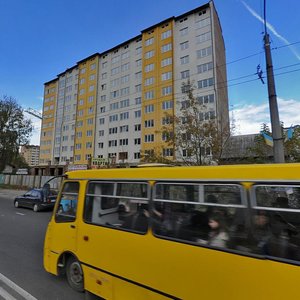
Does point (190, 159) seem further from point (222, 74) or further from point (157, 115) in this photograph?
point (222, 74)

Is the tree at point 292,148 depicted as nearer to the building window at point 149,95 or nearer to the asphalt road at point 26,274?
the asphalt road at point 26,274

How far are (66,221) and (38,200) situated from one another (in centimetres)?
1323

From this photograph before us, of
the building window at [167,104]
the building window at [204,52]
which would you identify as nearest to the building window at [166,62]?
the building window at [204,52]

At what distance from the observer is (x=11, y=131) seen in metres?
47.0

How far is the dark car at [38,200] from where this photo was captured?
1662cm

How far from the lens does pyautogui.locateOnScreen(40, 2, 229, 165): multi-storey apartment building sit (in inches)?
1889

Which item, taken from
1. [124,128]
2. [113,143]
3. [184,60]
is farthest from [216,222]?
[113,143]

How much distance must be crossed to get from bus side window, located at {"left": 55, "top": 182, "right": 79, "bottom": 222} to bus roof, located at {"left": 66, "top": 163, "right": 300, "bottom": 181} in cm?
Result: 80

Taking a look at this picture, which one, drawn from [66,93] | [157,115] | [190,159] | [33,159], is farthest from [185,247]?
[33,159]

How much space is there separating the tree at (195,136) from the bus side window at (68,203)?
10710 mm

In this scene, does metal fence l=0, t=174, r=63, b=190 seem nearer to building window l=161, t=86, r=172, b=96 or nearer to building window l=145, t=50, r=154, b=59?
building window l=161, t=86, r=172, b=96

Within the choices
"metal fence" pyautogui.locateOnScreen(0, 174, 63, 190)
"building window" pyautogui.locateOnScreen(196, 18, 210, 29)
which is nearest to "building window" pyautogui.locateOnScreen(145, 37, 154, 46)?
"building window" pyautogui.locateOnScreen(196, 18, 210, 29)

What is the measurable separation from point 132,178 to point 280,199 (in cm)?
210

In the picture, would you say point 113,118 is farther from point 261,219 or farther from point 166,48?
point 261,219
